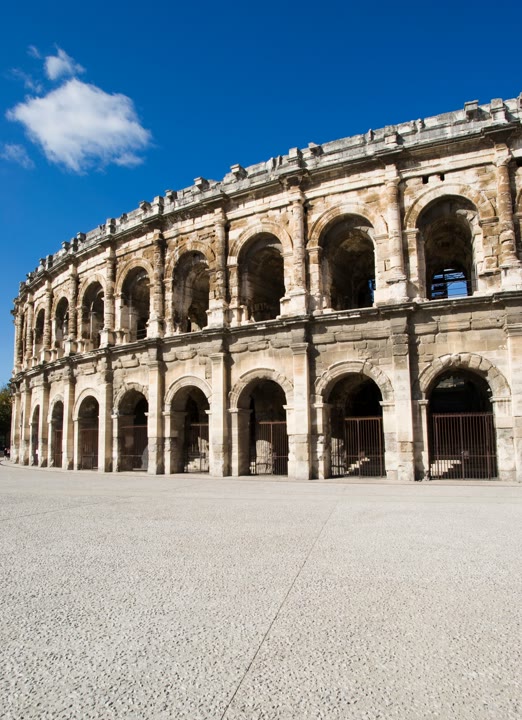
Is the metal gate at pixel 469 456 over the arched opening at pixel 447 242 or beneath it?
beneath

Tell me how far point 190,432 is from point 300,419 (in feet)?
24.8

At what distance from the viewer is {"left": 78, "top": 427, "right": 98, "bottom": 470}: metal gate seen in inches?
861

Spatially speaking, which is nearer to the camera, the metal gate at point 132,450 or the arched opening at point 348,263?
the arched opening at point 348,263

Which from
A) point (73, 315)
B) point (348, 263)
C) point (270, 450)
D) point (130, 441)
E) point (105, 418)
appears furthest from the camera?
point (73, 315)

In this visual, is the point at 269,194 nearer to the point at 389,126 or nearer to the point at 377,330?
the point at 389,126

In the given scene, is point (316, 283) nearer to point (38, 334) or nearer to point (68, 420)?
point (68, 420)

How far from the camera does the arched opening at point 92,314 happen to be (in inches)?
893

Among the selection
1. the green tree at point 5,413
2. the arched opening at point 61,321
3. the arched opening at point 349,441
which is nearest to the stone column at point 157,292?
the arched opening at point 349,441

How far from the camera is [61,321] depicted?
25.7m

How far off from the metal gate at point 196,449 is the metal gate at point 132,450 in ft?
5.52

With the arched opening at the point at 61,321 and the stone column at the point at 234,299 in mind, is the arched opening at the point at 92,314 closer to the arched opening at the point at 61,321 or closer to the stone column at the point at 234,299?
the arched opening at the point at 61,321

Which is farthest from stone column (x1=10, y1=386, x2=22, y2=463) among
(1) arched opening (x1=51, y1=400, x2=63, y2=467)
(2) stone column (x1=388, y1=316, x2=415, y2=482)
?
(2) stone column (x1=388, y1=316, x2=415, y2=482)

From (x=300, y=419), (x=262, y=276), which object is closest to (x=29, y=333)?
(x=262, y=276)

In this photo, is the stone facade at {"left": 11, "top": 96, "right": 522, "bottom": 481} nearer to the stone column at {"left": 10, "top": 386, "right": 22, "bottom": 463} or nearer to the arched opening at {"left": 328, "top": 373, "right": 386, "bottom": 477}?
the arched opening at {"left": 328, "top": 373, "right": 386, "bottom": 477}
